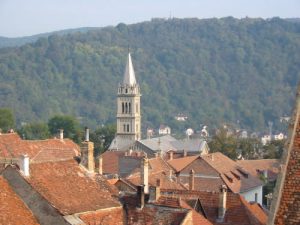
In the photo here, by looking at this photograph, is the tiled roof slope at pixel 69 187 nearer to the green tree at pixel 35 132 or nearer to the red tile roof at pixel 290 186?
the red tile roof at pixel 290 186

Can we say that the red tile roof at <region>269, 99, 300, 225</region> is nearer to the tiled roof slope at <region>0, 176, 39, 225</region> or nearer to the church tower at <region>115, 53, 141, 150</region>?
the tiled roof slope at <region>0, 176, 39, 225</region>

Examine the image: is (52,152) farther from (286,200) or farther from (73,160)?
(286,200)

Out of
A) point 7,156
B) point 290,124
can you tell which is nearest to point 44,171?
point 290,124

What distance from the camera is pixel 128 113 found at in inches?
4560

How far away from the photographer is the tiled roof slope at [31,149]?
39031mm

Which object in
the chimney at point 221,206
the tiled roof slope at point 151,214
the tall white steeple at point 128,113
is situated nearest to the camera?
the tiled roof slope at point 151,214

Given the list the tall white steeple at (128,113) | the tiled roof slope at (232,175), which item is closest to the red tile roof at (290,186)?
the tiled roof slope at (232,175)

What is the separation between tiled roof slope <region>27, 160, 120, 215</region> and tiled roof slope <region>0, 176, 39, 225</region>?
0.70m

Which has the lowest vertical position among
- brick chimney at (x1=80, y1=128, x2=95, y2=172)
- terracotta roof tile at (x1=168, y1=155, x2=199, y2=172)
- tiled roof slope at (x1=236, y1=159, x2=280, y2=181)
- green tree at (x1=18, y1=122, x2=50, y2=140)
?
green tree at (x1=18, y1=122, x2=50, y2=140)

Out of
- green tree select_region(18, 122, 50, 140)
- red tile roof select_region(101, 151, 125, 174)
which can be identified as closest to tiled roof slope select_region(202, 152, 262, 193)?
red tile roof select_region(101, 151, 125, 174)

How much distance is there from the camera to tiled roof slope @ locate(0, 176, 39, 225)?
19703mm

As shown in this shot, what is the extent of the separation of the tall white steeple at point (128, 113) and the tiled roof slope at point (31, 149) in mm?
59882

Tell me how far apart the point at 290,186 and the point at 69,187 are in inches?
533

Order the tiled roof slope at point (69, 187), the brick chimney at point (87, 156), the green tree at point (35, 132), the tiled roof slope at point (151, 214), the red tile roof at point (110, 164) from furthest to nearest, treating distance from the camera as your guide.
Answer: the green tree at point (35, 132)
the red tile roof at point (110, 164)
the brick chimney at point (87, 156)
the tiled roof slope at point (151, 214)
the tiled roof slope at point (69, 187)
